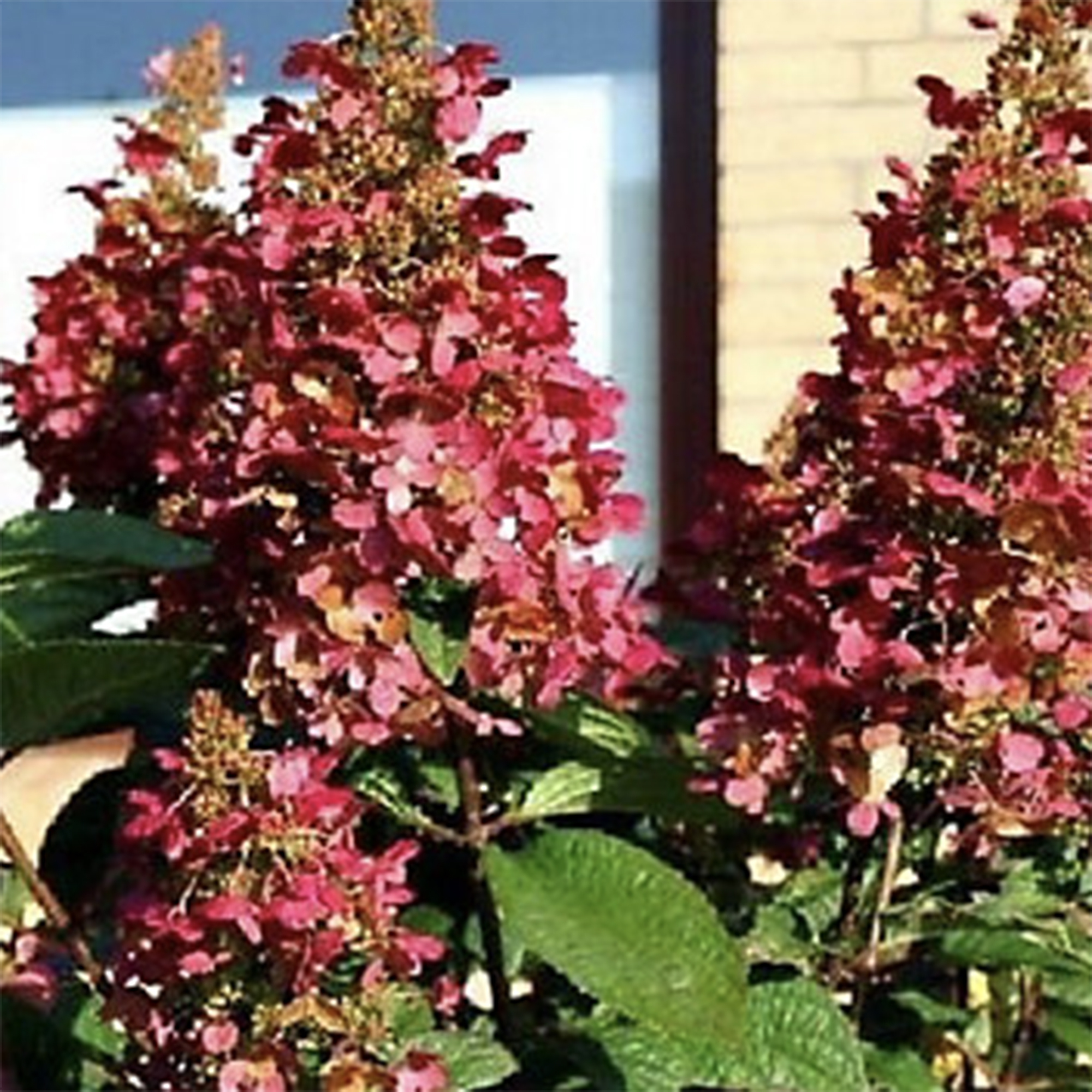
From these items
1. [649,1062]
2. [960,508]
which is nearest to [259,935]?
[649,1062]

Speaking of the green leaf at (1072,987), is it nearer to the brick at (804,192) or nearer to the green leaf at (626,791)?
the green leaf at (626,791)

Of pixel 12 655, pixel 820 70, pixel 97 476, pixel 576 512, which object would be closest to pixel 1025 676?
pixel 576 512

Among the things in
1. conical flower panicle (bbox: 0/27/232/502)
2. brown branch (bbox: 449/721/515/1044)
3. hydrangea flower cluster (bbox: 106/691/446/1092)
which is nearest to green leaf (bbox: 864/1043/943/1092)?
brown branch (bbox: 449/721/515/1044)

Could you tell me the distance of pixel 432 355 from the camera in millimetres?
1229

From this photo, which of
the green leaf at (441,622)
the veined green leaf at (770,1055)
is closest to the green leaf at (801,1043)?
the veined green leaf at (770,1055)

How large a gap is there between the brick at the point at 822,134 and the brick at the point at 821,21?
0.07m

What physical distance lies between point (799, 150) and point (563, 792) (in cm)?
168

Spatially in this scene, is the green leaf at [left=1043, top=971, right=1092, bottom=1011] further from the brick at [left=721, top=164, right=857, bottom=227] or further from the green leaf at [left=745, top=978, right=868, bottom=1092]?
the brick at [left=721, top=164, right=857, bottom=227]

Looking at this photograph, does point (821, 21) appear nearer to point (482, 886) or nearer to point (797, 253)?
point (797, 253)

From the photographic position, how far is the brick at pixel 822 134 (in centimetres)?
292

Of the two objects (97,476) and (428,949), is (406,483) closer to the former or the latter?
(428,949)

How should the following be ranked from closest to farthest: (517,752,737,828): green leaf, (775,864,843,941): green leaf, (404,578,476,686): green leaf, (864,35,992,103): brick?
(404,578,476,686): green leaf
(517,752,737,828): green leaf
(775,864,843,941): green leaf
(864,35,992,103): brick

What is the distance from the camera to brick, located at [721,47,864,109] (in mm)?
2930

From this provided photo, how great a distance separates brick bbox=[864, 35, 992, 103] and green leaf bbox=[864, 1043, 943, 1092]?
1.51m
